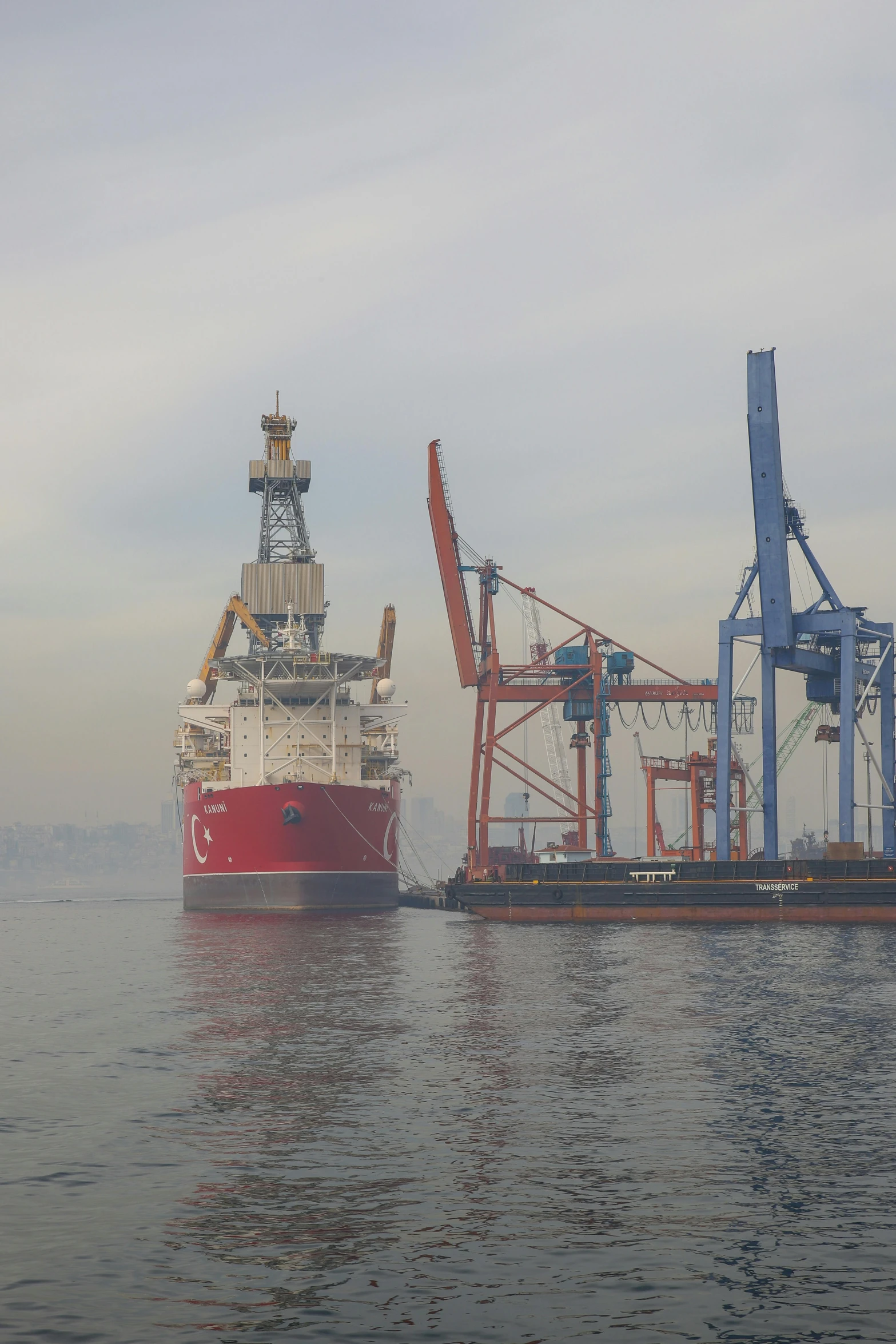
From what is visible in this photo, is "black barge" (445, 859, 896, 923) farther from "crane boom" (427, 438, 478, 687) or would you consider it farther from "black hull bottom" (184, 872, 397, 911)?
"crane boom" (427, 438, 478, 687)

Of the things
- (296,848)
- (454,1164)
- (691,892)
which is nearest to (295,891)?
(296,848)

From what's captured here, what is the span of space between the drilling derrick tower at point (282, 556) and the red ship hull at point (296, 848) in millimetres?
19752

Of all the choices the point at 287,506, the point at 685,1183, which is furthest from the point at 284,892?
the point at 685,1183

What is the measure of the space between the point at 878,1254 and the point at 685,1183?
A: 10.6 feet

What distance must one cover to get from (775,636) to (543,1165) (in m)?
53.6

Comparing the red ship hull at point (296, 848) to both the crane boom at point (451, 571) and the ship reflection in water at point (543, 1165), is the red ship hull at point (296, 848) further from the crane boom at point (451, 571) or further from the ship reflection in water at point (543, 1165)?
the ship reflection in water at point (543, 1165)

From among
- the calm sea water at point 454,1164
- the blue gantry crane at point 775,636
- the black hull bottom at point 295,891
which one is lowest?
the black hull bottom at point 295,891

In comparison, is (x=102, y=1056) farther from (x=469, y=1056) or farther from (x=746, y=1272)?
(x=746, y=1272)

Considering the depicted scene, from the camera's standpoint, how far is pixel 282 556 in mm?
100312

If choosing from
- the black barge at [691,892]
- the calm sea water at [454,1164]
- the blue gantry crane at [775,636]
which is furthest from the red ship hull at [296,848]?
the calm sea water at [454,1164]

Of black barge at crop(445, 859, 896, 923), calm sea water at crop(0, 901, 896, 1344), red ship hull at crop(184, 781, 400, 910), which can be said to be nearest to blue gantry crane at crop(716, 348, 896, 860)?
black barge at crop(445, 859, 896, 923)

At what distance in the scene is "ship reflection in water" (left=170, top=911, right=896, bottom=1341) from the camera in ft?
42.3

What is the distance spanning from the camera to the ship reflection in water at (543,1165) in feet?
42.3

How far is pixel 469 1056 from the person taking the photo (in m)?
26.7
